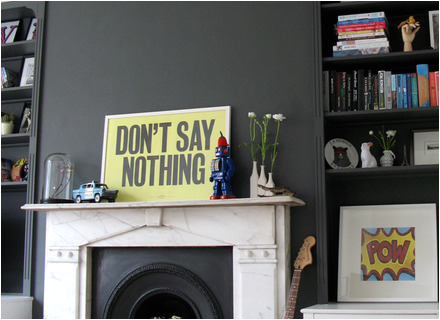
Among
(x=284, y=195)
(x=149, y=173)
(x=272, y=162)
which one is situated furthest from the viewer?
(x=149, y=173)

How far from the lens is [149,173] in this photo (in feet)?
12.7

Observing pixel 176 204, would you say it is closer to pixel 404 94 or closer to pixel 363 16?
pixel 404 94

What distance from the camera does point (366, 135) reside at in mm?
3678

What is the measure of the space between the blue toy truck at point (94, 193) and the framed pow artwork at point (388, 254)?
1427mm

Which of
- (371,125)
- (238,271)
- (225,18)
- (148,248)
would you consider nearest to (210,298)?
(238,271)

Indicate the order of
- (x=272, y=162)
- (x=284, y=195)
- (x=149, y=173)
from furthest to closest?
(x=149, y=173) < (x=272, y=162) < (x=284, y=195)

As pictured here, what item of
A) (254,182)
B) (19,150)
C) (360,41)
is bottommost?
(254,182)

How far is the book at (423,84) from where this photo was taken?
3436 mm

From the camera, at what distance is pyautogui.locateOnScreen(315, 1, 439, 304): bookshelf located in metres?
3.45

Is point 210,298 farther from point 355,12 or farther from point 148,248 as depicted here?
point 355,12

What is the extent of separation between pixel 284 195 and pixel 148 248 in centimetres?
93

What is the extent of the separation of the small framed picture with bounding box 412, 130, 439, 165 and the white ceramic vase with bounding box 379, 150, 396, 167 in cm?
13

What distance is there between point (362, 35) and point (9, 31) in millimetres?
2659

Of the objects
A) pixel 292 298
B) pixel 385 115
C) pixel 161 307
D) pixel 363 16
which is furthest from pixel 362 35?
pixel 161 307
